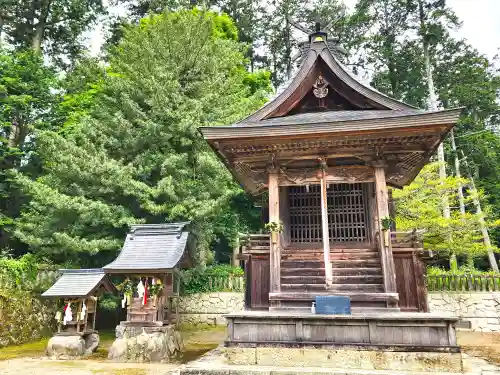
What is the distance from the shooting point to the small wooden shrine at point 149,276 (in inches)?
397

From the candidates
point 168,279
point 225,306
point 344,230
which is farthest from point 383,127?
point 225,306

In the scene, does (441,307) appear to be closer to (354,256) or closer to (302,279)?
(354,256)

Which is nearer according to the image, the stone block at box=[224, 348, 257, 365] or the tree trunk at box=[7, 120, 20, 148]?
the stone block at box=[224, 348, 257, 365]

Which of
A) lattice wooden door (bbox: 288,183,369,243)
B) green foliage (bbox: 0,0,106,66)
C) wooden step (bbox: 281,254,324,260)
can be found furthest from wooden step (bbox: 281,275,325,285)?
green foliage (bbox: 0,0,106,66)

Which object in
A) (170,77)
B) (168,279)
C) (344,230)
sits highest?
(170,77)

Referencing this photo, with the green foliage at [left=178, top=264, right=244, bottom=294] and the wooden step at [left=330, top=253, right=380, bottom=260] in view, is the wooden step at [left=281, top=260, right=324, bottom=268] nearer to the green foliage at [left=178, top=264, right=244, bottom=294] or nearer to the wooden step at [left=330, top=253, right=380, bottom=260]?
the wooden step at [left=330, top=253, right=380, bottom=260]

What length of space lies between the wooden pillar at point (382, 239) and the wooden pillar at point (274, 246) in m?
2.42

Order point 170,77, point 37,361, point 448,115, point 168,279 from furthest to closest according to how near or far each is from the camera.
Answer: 1. point 170,77
2. point 168,279
3. point 37,361
4. point 448,115

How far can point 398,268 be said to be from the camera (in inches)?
344

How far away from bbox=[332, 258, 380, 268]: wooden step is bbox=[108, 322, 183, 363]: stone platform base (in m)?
5.26

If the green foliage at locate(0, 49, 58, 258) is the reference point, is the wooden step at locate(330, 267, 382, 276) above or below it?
below

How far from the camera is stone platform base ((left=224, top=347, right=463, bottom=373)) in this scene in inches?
254

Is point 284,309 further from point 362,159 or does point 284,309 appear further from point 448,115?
point 448,115

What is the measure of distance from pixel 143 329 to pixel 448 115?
944 centimetres
